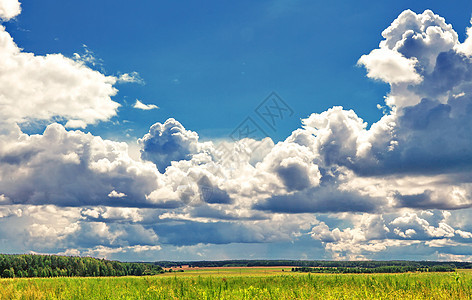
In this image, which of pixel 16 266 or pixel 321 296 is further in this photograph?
pixel 16 266

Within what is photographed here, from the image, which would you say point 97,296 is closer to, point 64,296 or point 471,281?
point 64,296

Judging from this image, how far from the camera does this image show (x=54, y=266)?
567 feet

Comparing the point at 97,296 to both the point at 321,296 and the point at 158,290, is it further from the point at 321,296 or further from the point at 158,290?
the point at 321,296

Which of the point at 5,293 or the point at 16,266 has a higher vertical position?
the point at 5,293

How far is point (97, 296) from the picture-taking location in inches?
832

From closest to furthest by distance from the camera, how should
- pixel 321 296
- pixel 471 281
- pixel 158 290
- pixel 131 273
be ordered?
pixel 321 296 → pixel 158 290 → pixel 471 281 → pixel 131 273

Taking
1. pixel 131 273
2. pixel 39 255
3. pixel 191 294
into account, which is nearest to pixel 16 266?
pixel 39 255

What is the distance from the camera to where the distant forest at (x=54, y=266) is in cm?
15888

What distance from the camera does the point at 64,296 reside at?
2225cm

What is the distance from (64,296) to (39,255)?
7417 inches

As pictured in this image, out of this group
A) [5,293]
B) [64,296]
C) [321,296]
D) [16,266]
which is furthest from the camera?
[16,266]

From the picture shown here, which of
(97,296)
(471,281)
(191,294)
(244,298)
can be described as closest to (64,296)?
(97,296)

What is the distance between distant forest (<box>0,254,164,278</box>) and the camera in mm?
158875

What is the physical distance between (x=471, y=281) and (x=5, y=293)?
3135 centimetres
